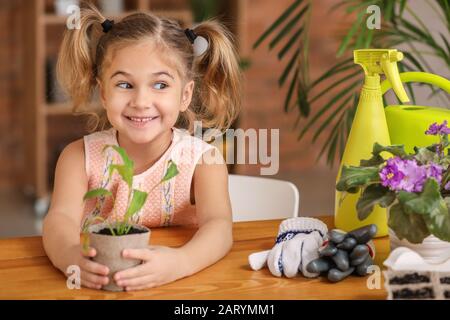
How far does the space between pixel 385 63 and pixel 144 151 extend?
56cm

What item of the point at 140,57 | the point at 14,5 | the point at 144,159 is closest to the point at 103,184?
the point at 144,159

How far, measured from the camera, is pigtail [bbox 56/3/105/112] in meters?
1.83

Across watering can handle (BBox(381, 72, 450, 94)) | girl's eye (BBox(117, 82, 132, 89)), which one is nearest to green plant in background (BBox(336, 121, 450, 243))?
watering can handle (BBox(381, 72, 450, 94))

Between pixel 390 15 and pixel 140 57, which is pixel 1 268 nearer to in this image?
pixel 140 57

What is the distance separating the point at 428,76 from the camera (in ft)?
5.71

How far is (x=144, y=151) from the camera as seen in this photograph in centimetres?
187

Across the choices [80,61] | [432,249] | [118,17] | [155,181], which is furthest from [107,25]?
[118,17]

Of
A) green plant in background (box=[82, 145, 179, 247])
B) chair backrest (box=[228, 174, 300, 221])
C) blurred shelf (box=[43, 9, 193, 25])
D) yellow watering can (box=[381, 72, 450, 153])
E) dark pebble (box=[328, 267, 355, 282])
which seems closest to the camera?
green plant in background (box=[82, 145, 179, 247])

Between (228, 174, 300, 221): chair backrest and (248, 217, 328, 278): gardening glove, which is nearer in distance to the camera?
(248, 217, 328, 278): gardening glove

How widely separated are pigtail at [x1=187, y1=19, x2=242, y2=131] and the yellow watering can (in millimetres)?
352

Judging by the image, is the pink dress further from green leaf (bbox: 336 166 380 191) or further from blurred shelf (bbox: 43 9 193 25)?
blurred shelf (bbox: 43 9 193 25)

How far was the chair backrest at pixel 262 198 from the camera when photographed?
2.21 meters
